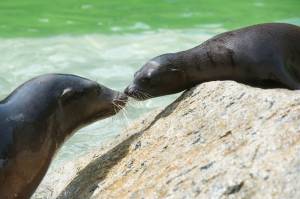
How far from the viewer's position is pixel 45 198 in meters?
5.46

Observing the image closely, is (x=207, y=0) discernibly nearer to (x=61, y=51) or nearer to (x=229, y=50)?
(x=61, y=51)

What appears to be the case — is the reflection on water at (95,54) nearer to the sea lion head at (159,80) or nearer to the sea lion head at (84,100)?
the sea lion head at (159,80)

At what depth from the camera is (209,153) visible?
3.79 metres

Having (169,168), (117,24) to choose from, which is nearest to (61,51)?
(117,24)

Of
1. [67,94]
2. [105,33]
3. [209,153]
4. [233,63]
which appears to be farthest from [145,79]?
[105,33]

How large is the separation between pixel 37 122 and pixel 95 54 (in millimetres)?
7125

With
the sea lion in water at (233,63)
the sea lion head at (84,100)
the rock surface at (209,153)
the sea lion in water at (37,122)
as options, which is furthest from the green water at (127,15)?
the rock surface at (209,153)

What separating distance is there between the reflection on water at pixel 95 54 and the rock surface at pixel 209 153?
359 centimetres

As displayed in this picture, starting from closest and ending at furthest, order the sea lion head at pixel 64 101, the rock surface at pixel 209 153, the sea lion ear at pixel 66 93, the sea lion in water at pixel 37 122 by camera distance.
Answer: the rock surface at pixel 209 153, the sea lion in water at pixel 37 122, the sea lion head at pixel 64 101, the sea lion ear at pixel 66 93

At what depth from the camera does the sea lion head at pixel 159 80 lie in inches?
220

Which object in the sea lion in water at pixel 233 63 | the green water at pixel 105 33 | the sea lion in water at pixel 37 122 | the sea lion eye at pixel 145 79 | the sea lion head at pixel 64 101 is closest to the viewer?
the sea lion in water at pixel 37 122

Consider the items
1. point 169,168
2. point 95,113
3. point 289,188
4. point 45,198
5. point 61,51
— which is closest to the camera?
point 289,188

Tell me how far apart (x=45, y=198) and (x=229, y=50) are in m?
1.84

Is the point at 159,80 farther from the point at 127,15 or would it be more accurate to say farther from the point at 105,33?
the point at 127,15
